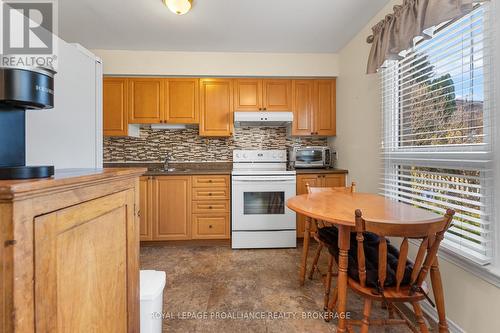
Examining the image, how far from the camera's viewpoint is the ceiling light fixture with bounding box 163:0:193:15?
1.91m

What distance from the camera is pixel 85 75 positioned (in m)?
1.17

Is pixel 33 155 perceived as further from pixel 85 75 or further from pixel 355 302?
pixel 355 302

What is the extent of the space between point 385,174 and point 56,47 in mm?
2378

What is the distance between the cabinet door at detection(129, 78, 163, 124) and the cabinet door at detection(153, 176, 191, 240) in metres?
0.85

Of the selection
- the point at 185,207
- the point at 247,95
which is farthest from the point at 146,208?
the point at 247,95

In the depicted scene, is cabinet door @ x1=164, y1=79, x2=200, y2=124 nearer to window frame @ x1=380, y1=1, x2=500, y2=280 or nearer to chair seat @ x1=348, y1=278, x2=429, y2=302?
window frame @ x1=380, y1=1, x2=500, y2=280

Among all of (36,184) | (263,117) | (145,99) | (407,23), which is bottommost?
(36,184)

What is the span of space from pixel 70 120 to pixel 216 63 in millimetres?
2295

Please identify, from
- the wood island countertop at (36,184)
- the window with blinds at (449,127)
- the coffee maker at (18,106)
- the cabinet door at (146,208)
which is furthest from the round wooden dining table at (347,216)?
the cabinet door at (146,208)

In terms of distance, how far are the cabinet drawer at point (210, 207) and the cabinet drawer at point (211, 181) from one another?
21cm

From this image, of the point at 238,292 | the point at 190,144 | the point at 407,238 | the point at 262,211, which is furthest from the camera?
the point at 190,144

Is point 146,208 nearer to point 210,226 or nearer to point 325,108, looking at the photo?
point 210,226

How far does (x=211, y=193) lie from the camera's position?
288 cm

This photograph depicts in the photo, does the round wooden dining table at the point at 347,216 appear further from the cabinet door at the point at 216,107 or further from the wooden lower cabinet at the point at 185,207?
the cabinet door at the point at 216,107
